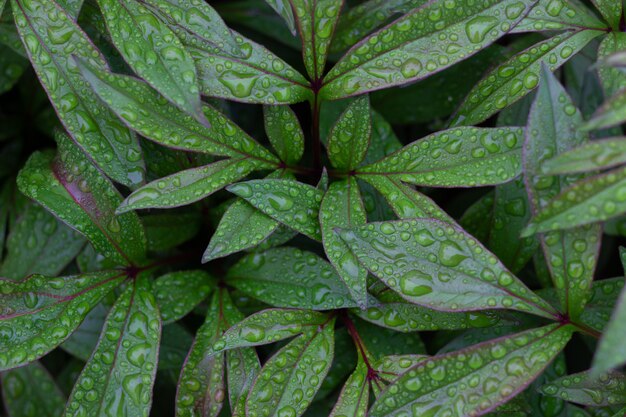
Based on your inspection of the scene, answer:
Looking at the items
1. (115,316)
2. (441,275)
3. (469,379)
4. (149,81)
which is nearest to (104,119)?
(149,81)

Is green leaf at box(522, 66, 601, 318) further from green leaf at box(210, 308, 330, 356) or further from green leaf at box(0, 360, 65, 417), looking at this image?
green leaf at box(0, 360, 65, 417)

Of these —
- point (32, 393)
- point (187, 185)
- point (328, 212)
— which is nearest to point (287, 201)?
point (328, 212)

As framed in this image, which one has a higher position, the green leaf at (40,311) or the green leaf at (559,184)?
the green leaf at (559,184)

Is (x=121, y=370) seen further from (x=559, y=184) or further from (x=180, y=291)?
(x=559, y=184)

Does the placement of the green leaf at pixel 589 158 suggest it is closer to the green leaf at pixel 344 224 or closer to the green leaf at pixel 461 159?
the green leaf at pixel 461 159

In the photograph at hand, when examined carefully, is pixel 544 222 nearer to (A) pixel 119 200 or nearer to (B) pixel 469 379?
(B) pixel 469 379

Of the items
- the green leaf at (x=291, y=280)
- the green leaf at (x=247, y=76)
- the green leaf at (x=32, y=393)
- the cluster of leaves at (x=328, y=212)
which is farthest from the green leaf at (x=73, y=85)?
the green leaf at (x=32, y=393)
